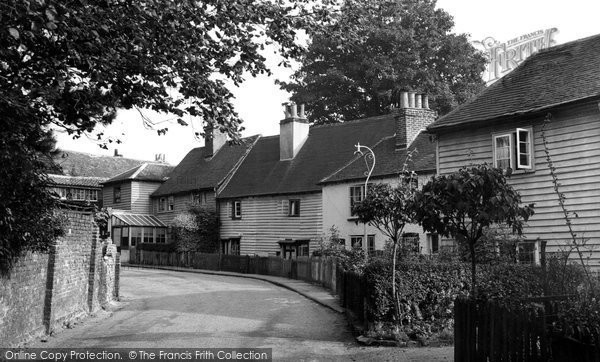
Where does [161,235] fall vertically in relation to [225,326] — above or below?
above

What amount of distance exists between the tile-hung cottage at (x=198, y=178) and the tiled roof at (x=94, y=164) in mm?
12111

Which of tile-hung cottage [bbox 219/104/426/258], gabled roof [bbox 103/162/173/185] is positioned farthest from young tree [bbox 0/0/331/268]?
gabled roof [bbox 103/162/173/185]

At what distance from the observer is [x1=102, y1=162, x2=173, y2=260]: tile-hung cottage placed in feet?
163

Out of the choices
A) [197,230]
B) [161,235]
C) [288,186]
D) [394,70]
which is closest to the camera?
[288,186]

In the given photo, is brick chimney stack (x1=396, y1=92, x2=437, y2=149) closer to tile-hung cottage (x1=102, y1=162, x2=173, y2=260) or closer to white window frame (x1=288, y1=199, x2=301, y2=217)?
white window frame (x1=288, y1=199, x2=301, y2=217)

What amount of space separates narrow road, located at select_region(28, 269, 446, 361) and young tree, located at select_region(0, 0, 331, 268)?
11.2 feet

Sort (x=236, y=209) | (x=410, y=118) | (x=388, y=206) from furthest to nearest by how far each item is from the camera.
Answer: (x=236, y=209) < (x=410, y=118) < (x=388, y=206)

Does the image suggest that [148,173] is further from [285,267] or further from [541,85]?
[541,85]

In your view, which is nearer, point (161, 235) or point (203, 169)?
point (203, 169)

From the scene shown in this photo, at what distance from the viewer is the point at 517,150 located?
63.9ft

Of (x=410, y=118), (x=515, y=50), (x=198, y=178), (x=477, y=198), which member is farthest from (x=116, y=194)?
(x=477, y=198)

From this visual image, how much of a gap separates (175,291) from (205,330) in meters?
10.9

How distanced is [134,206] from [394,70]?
2396cm

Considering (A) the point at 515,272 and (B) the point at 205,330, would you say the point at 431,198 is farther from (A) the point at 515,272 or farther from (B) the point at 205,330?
(B) the point at 205,330
